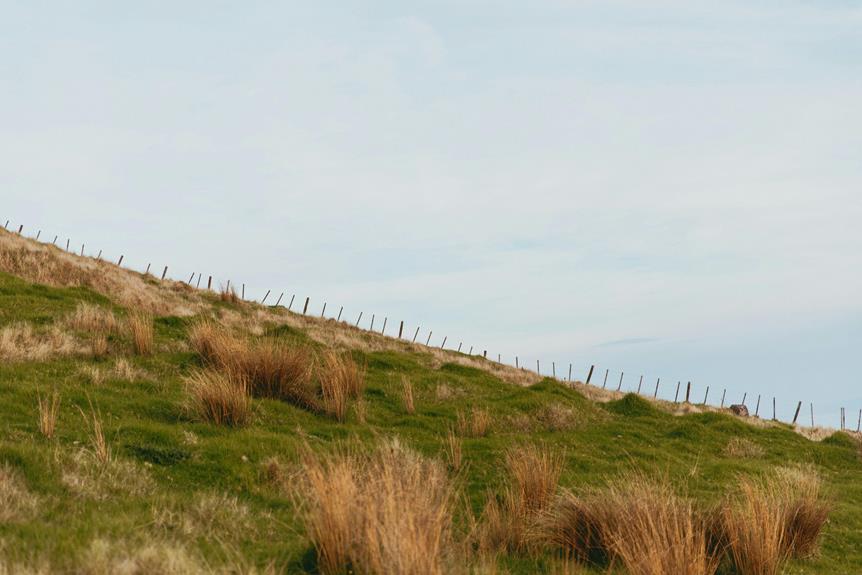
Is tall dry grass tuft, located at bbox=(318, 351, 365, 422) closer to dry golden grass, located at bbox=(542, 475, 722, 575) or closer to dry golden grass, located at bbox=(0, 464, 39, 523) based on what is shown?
dry golden grass, located at bbox=(542, 475, 722, 575)

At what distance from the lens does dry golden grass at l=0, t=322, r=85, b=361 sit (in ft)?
48.0

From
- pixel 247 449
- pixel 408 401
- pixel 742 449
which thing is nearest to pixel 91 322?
pixel 408 401

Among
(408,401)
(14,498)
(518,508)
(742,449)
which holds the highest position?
(742,449)

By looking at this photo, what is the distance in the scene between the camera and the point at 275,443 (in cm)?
1159

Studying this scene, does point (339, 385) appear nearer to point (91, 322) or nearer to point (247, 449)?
point (247, 449)

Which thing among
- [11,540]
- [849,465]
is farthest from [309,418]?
[849,465]

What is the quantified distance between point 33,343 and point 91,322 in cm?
280

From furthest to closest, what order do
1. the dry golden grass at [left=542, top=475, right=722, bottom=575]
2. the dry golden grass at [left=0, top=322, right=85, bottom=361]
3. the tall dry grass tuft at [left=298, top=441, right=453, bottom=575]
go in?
the dry golden grass at [left=0, top=322, right=85, bottom=361]
the dry golden grass at [left=542, top=475, right=722, bottom=575]
the tall dry grass tuft at [left=298, top=441, right=453, bottom=575]

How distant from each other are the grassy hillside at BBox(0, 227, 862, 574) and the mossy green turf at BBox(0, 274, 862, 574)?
0.13ft

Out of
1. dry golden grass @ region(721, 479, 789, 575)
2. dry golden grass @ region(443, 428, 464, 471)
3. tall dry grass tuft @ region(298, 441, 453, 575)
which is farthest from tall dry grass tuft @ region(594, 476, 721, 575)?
dry golden grass @ region(443, 428, 464, 471)

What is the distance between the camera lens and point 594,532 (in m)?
8.94

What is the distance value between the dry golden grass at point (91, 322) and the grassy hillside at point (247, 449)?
0.16 ft

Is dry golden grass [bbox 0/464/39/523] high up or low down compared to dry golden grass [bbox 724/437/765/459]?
down

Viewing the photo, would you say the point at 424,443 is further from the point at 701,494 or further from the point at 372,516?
the point at 372,516
